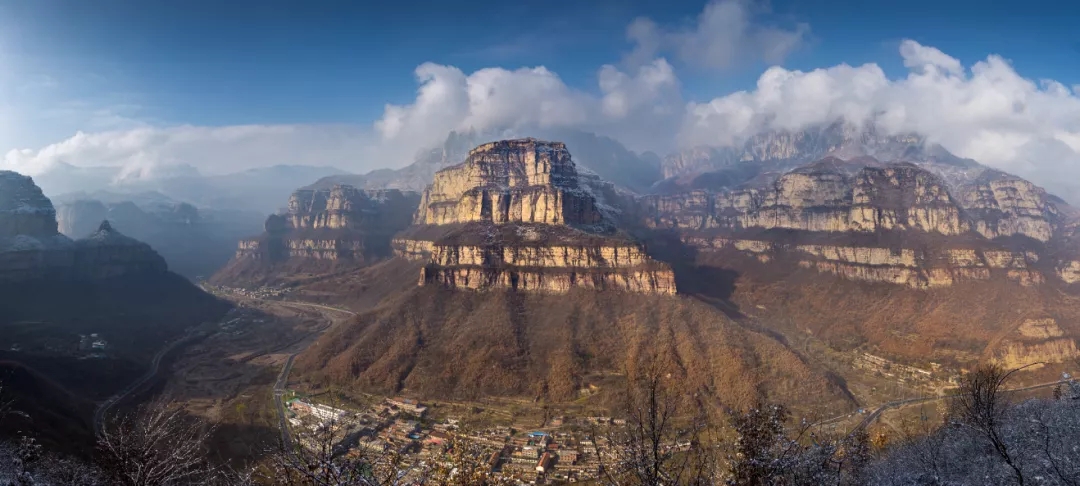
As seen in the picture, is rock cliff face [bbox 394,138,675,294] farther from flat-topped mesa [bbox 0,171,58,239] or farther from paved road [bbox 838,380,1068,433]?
flat-topped mesa [bbox 0,171,58,239]

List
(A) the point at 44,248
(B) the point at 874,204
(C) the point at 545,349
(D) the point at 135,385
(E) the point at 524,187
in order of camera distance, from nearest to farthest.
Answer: (D) the point at 135,385 < (C) the point at 545,349 < (A) the point at 44,248 < (E) the point at 524,187 < (B) the point at 874,204

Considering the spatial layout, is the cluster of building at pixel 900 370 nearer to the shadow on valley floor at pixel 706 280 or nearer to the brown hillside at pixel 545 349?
the brown hillside at pixel 545 349

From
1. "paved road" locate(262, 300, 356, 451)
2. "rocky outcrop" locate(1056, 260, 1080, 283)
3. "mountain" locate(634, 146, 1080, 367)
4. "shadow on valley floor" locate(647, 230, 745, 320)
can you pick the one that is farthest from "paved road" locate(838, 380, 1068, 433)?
"paved road" locate(262, 300, 356, 451)

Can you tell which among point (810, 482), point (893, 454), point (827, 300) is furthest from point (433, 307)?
point (827, 300)

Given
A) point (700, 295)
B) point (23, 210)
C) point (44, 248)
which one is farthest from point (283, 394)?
point (23, 210)

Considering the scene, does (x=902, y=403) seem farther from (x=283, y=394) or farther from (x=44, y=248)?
(x=44, y=248)

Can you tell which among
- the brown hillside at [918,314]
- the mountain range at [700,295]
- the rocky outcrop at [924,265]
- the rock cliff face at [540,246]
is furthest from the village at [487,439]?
the rocky outcrop at [924,265]

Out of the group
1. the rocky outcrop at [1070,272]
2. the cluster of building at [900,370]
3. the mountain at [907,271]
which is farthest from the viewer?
the rocky outcrop at [1070,272]
